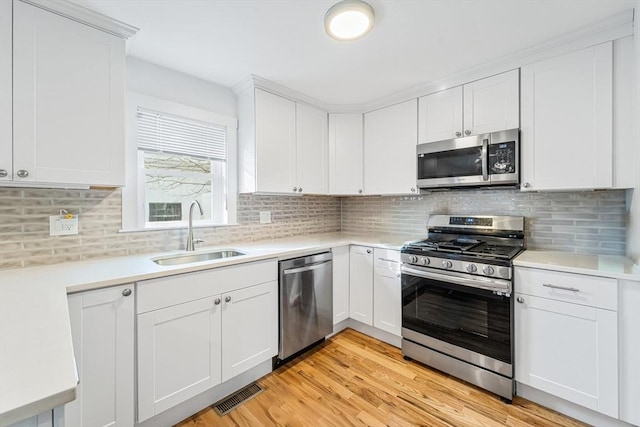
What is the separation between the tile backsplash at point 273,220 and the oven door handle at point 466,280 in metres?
0.69

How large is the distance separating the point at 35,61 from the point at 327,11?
1508 mm

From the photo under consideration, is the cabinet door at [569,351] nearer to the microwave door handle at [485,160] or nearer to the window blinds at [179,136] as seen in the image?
the microwave door handle at [485,160]

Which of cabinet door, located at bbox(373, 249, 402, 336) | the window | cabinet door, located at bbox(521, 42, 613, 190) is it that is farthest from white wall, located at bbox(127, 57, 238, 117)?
cabinet door, located at bbox(521, 42, 613, 190)

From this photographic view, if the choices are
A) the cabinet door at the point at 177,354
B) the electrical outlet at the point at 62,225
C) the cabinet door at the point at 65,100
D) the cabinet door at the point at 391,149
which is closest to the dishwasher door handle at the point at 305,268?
the cabinet door at the point at 177,354

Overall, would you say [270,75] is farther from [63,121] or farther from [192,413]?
[192,413]

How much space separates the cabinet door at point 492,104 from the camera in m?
2.05

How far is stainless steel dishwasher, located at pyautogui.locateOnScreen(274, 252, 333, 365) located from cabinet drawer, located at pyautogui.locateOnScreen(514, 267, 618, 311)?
4.65 ft

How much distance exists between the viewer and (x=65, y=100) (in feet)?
4.86

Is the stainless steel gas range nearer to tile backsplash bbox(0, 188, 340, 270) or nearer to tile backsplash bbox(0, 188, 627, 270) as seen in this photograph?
tile backsplash bbox(0, 188, 627, 270)

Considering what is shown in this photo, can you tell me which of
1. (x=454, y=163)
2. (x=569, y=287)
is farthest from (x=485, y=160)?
(x=569, y=287)

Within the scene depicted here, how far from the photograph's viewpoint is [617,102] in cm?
171

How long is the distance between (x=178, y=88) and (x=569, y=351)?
127 inches

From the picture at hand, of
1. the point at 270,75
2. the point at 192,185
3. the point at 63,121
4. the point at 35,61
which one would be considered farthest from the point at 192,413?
the point at 270,75

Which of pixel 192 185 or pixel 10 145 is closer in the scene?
pixel 10 145
